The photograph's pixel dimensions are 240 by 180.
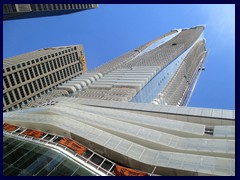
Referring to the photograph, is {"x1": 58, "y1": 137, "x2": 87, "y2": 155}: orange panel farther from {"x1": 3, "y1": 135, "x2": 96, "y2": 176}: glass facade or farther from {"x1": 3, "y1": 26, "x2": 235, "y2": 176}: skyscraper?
{"x1": 3, "y1": 135, "x2": 96, "y2": 176}: glass facade

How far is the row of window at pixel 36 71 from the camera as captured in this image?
12768 centimetres

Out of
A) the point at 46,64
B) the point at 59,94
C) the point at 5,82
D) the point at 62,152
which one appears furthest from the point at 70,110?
the point at 46,64

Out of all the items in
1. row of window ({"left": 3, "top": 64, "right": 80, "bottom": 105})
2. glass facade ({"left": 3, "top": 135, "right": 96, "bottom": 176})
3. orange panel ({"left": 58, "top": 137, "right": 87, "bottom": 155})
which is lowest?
row of window ({"left": 3, "top": 64, "right": 80, "bottom": 105})

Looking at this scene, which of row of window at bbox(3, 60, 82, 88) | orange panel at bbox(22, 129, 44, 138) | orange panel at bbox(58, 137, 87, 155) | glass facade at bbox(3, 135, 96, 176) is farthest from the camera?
row of window at bbox(3, 60, 82, 88)

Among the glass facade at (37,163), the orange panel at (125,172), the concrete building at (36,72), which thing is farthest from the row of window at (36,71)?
the orange panel at (125,172)

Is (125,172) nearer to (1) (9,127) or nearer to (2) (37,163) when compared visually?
(2) (37,163)

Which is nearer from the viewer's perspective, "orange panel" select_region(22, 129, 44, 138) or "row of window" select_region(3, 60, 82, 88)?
"orange panel" select_region(22, 129, 44, 138)

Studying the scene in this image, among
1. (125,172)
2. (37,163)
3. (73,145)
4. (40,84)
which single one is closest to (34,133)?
(73,145)

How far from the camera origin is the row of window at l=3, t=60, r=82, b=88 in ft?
419

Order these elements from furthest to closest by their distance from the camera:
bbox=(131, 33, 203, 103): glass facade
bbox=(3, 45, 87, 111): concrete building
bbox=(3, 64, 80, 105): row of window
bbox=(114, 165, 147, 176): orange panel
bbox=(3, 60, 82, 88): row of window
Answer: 1. bbox=(3, 64, 80, 105): row of window
2. bbox=(3, 60, 82, 88): row of window
3. bbox=(3, 45, 87, 111): concrete building
4. bbox=(131, 33, 203, 103): glass facade
5. bbox=(114, 165, 147, 176): orange panel

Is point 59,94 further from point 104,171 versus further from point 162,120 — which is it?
point 104,171

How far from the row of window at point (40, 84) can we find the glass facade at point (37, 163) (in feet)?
312

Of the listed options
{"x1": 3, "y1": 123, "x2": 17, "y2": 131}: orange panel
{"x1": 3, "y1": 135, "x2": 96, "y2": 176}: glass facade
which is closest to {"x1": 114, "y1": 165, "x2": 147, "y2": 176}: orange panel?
{"x1": 3, "y1": 135, "x2": 96, "y2": 176}: glass facade

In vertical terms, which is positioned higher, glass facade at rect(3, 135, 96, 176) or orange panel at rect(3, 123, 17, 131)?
glass facade at rect(3, 135, 96, 176)
